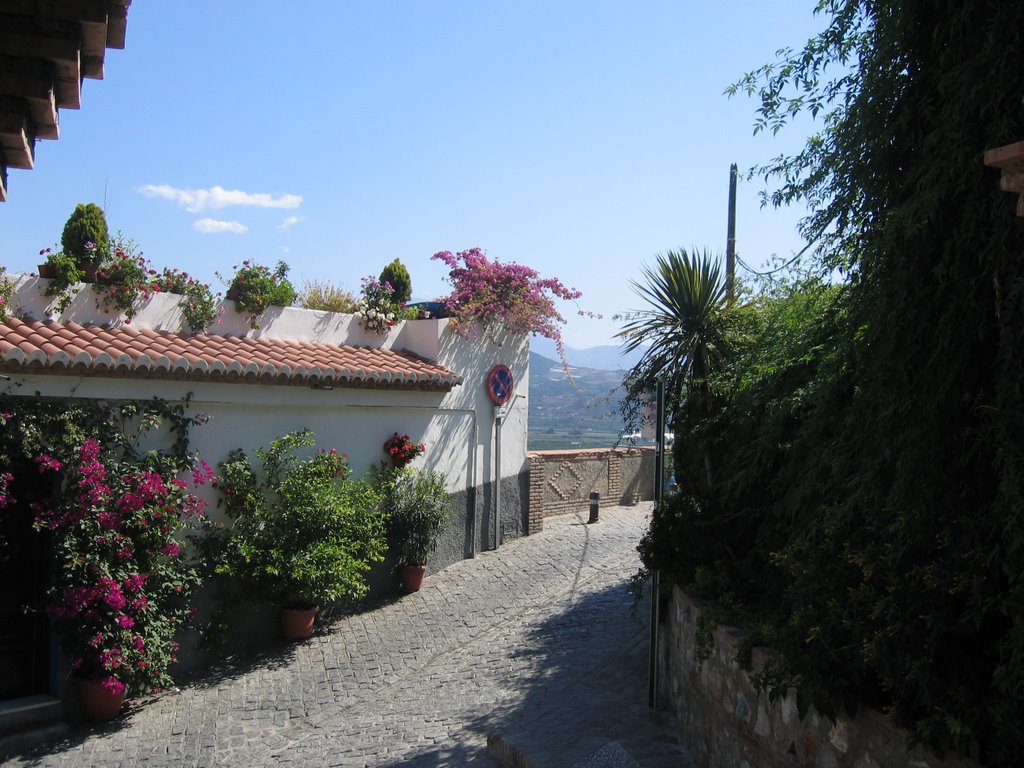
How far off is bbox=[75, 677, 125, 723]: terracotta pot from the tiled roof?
10.0ft

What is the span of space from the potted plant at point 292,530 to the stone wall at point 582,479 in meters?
4.65

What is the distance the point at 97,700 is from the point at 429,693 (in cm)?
324

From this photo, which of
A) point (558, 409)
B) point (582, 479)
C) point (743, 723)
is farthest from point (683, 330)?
point (558, 409)

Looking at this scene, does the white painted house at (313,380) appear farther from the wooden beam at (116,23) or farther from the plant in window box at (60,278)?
the wooden beam at (116,23)

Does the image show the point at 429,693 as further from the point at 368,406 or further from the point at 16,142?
the point at 16,142

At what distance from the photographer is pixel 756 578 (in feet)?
19.7

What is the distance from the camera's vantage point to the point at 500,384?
13.7m

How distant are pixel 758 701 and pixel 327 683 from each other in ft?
18.6

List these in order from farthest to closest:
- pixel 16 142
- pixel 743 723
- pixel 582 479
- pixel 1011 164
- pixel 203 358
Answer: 1. pixel 582 479
2. pixel 203 358
3. pixel 743 723
4. pixel 16 142
5. pixel 1011 164

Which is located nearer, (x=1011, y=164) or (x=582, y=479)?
(x=1011, y=164)

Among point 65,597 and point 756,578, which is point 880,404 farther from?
point 65,597

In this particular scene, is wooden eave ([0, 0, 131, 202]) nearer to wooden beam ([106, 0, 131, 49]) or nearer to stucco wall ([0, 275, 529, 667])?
wooden beam ([106, 0, 131, 49])

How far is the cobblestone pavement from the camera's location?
694cm

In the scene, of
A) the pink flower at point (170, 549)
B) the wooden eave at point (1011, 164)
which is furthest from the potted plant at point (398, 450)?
the wooden eave at point (1011, 164)
